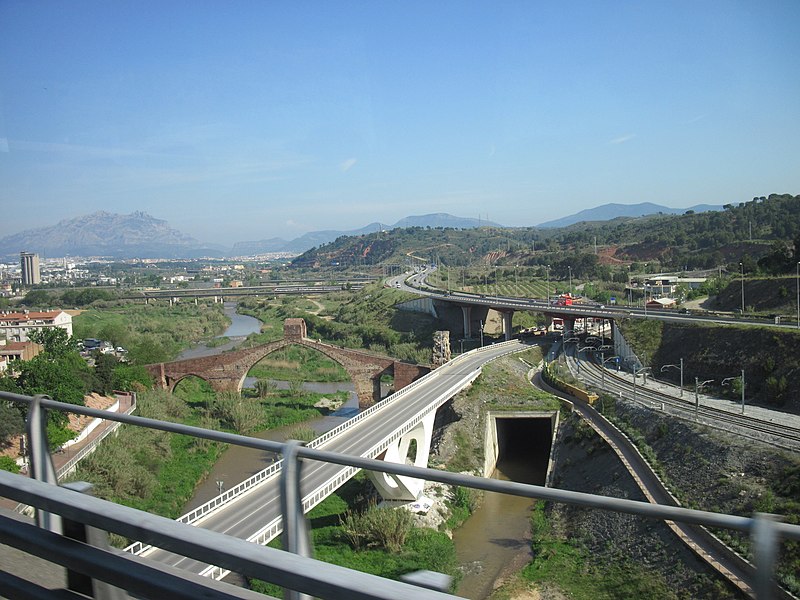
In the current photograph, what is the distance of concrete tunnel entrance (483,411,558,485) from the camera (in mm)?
19125

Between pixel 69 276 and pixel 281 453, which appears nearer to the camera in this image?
pixel 281 453

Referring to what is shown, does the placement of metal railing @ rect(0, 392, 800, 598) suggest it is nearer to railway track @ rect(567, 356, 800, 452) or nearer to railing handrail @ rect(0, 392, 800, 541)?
railing handrail @ rect(0, 392, 800, 541)

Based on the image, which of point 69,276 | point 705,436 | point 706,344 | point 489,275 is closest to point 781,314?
point 706,344

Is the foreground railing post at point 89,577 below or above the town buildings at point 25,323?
above

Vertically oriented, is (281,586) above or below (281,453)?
below

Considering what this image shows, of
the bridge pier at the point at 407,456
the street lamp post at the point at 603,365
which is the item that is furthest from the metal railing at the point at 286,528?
the street lamp post at the point at 603,365

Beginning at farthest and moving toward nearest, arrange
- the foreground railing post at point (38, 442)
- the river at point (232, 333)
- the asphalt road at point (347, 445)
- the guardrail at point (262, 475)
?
the river at point (232, 333) → the guardrail at point (262, 475) → the foreground railing post at point (38, 442) → the asphalt road at point (347, 445)

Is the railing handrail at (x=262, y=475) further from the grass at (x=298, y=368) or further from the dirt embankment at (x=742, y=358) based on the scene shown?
the dirt embankment at (x=742, y=358)

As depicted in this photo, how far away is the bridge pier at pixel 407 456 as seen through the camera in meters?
13.3

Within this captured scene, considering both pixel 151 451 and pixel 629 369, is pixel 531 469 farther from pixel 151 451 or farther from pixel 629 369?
pixel 151 451

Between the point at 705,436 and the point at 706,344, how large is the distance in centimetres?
879

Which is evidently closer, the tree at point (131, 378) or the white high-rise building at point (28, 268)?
the tree at point (131, 378)

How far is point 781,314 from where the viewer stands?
25.9m

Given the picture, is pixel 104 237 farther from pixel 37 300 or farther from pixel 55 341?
pixel 55 341
